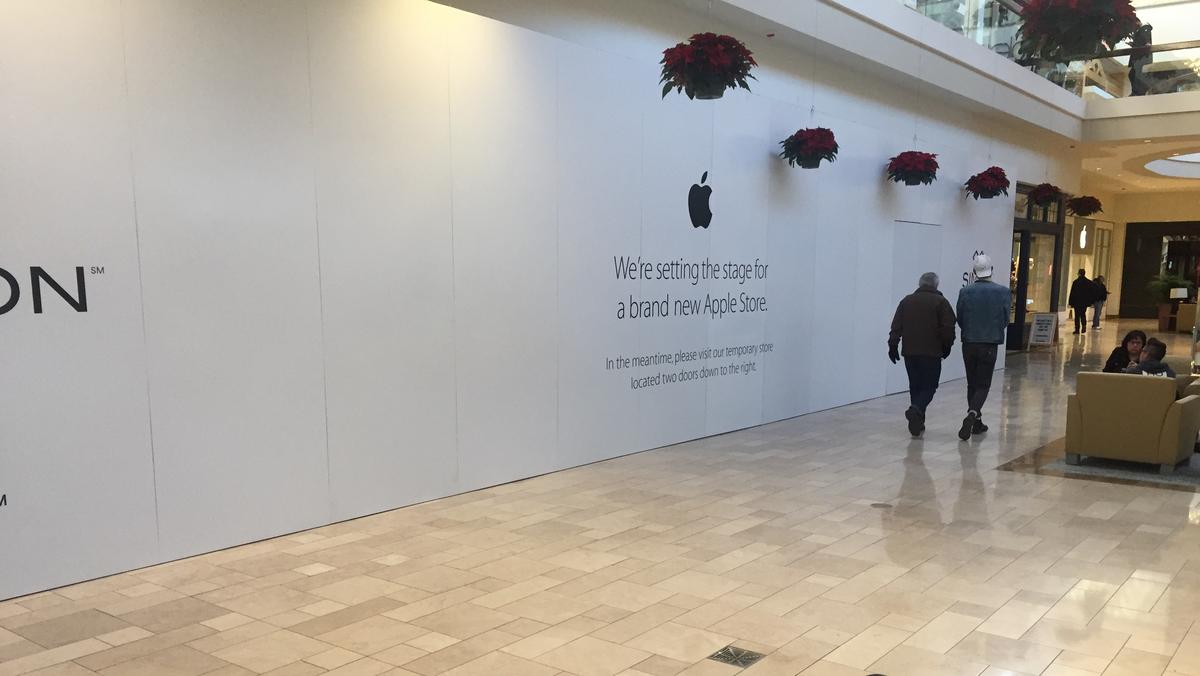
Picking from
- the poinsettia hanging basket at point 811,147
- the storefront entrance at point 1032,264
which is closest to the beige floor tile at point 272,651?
the poinsettia hanging basket at point 811,147

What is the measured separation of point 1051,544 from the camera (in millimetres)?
5008

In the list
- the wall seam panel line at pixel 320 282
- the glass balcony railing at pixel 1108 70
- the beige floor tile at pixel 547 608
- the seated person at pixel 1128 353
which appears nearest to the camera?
the beige floor tile at pixel 547 608

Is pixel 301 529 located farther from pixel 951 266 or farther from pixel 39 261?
pixel 951 266

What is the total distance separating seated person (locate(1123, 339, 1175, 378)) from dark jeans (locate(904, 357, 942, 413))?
164 centimetres

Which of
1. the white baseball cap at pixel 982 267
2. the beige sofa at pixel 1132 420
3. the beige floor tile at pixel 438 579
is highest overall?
the white baseball cap at pixel 982 267

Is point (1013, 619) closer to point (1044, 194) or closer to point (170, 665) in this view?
point (170, 665)

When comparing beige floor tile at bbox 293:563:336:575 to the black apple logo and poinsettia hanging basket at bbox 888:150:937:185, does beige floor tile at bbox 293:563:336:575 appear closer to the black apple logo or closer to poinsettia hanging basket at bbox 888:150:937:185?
the black apple logo

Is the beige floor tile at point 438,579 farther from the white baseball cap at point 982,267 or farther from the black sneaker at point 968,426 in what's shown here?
the white baseball cap at point 982,267

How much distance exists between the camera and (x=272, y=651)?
3561mm

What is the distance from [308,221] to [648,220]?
3247 mm

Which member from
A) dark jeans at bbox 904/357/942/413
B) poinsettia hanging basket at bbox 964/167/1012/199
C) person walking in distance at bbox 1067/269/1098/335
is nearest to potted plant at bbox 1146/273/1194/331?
person walking in distance at bbox 1067/269/1098/335

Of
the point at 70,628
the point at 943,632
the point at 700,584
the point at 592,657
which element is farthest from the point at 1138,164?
the point at 70,628

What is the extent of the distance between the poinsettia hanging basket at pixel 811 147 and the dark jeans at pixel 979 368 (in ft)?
7.93

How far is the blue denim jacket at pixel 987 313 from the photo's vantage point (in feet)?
27.3
